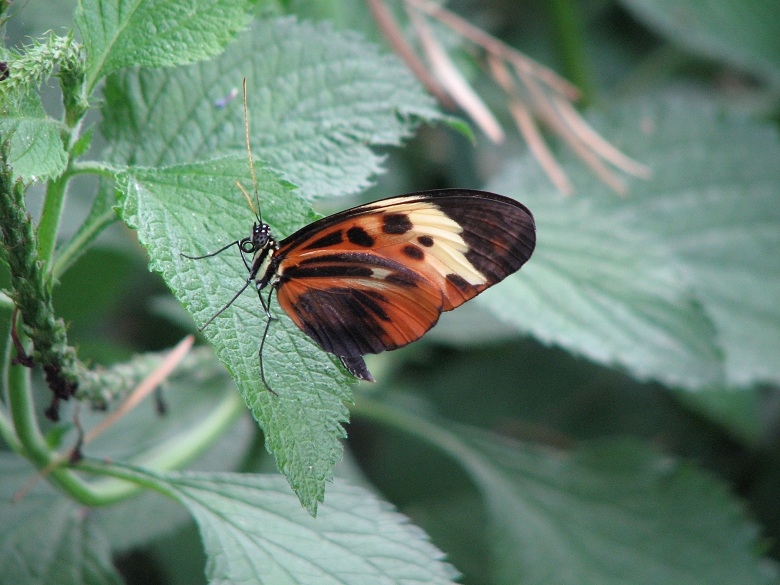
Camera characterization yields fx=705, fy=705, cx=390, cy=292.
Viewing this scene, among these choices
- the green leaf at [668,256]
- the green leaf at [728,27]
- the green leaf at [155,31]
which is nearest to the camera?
the green leaf at [155,31]

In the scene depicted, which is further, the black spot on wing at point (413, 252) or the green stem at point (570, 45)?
the green stem at point (570, 45)

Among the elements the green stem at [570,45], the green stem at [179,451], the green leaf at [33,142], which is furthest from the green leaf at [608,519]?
the green stem at [570,45]

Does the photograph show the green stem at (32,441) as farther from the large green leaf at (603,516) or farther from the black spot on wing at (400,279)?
the large green leaf at (603,516)

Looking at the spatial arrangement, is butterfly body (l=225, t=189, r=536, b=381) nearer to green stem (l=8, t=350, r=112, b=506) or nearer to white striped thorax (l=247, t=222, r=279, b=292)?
white striped thorax (l=247, t=222, r=279, b=292)

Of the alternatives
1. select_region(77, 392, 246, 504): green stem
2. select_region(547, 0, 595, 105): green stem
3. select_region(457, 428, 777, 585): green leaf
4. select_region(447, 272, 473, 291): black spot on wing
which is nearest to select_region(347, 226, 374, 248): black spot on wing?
select_region(447, 272, 473, 291): black spot on wing

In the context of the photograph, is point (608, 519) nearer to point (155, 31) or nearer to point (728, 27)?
point (155, 31)

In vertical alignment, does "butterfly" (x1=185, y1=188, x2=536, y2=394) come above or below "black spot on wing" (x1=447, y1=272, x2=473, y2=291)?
above

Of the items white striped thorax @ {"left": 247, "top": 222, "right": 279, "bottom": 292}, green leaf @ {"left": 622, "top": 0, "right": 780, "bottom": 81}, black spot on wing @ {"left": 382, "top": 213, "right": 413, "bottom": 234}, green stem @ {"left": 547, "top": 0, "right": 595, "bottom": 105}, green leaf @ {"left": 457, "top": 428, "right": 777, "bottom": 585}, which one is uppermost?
white striped thorax @ {"left": 247, "top": 222, "right": 279, "bottom": 292}
